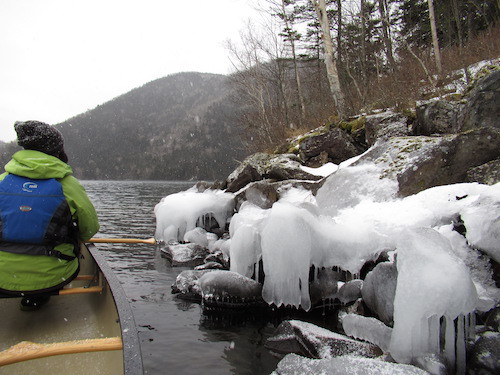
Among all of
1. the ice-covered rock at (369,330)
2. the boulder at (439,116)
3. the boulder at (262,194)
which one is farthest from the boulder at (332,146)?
the ice-covered rock at (369,330)

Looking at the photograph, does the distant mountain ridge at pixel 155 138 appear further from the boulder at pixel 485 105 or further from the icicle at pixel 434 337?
the icicle at pixel 434 337

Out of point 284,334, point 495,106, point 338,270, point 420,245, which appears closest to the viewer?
point 420,245

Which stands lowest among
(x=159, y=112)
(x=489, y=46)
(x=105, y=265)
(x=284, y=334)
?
(x=284, y=334)

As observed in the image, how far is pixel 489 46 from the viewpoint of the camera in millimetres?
9945

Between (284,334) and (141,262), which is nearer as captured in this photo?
(284,334)

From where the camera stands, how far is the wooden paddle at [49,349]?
2191mm

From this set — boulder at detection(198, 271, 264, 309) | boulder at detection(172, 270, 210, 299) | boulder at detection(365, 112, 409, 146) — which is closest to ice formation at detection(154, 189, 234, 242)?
boulder at detection(172, 270, 210, 299)

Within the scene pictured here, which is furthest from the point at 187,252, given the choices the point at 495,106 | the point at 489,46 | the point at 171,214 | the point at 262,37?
the point at 262,37

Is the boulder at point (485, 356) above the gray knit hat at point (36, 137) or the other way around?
the other way around

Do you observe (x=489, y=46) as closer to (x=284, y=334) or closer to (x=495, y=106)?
(x=495, y=106)

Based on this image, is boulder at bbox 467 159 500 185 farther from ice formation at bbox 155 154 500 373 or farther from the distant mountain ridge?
the distant mountain ridge

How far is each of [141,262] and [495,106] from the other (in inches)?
270

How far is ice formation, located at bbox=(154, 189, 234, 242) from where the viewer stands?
836 centimetres

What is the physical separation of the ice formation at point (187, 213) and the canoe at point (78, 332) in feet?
13.0
